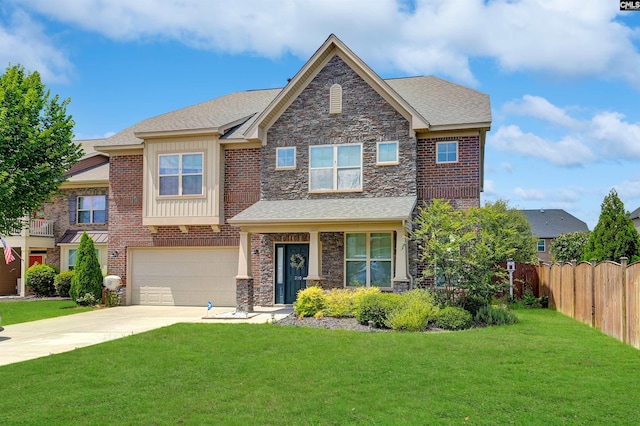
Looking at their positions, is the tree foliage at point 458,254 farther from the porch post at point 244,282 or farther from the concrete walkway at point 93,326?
the porch post at point 244,282

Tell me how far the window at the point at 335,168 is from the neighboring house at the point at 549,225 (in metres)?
47.7

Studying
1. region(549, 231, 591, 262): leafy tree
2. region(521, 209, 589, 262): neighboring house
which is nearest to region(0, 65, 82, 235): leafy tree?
region(549, 231, 591, 262): leafy tree

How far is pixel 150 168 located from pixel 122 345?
10.1 meters

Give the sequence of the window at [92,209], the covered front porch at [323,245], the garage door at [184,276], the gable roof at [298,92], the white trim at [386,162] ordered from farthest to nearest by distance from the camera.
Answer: the window at [92,209], the garage door at [184,276], the white trim at [386,162], the gable roof at [298,92], the covered front porch at [323,245]

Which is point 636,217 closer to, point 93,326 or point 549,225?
point 549,225

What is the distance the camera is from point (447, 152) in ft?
59.9

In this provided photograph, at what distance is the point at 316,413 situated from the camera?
23.7 ft

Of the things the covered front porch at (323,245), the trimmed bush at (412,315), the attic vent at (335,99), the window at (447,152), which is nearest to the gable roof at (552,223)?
the window at (447,152)

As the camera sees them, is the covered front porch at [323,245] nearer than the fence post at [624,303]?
No

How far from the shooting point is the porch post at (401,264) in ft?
52.4

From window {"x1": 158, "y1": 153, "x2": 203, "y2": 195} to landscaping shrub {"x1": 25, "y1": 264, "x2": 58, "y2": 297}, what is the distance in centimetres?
881

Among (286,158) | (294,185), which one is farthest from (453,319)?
(286,158)

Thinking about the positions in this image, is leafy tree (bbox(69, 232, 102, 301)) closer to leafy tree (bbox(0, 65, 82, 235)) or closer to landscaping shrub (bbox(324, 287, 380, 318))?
leafy tree (bbox(0, 65, 82, 235))

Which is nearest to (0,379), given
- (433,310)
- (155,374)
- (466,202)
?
(155,374)
